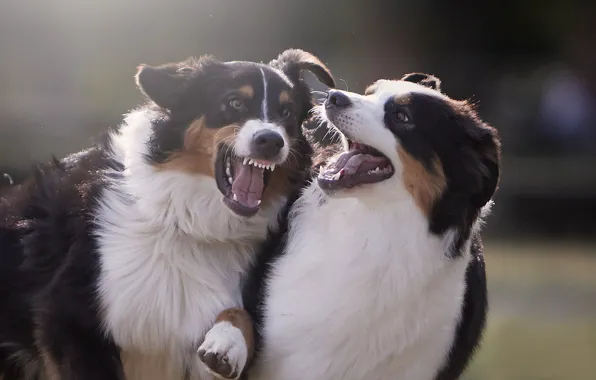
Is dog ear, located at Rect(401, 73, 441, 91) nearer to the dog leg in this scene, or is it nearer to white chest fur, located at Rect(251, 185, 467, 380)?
white chest fur, located at Rect(251, 185, 467, 380)

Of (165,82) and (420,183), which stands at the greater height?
(165,82)

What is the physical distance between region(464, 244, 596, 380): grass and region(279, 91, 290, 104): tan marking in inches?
66.4

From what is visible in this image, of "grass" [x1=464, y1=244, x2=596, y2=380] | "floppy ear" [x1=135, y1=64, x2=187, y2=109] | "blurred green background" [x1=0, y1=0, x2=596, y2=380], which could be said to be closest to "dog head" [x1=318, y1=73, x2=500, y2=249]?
"floppy ear" [x1=135, y1=64, x2=187, y2=109]

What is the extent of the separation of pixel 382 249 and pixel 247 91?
38.2 inches

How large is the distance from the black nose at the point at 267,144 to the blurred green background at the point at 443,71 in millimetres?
4524

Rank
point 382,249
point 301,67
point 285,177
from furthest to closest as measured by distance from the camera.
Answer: point 301,67 < point 285,177 < point 382,249

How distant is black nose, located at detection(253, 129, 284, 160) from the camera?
3682 millimetres

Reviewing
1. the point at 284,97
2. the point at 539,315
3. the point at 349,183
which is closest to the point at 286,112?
the point at 284,97

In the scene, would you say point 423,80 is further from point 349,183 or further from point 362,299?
point 362,299

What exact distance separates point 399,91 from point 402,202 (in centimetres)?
49

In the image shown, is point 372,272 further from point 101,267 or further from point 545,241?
point 545,241

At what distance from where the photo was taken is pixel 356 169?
351cm

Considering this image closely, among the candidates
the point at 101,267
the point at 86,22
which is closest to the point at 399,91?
the point at 101,267

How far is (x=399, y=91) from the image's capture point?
3646mm
